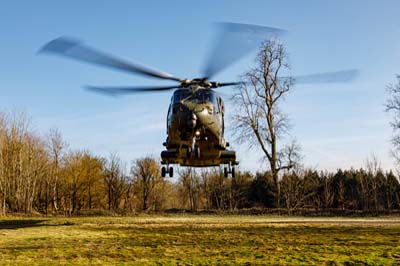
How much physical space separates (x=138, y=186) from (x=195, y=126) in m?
45.7

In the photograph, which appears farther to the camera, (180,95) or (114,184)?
(114,184)

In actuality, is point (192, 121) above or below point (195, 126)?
above

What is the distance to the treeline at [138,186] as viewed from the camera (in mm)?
42812

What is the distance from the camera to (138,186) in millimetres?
59188

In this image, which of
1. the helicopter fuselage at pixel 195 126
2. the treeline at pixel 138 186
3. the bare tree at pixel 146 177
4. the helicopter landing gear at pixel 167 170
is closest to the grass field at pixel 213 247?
the helicopter landing gear at pixel 167 170

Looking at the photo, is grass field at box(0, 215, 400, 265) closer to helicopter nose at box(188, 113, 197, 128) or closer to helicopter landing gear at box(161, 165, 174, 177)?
helicopter landing gear at box(161, 165, 174, 177)

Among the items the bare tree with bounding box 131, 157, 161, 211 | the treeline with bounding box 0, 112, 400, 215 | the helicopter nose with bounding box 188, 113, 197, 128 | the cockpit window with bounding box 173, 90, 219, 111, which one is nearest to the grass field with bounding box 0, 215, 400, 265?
the helicopter nose with bounding box 188, 113, 197, 128

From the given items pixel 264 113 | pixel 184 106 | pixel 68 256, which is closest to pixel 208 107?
pixel 184 106

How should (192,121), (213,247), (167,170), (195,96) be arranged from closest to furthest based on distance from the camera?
(213,247) → (192,121) → (195,96) → (167,170)

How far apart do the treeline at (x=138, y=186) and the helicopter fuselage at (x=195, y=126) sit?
68.8 feet

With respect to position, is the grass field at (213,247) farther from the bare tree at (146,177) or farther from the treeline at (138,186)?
the bare tree at (146,177)

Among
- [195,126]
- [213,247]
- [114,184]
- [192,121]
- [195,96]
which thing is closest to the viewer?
[213,247]

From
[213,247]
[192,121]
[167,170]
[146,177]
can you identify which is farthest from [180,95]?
[146,177]

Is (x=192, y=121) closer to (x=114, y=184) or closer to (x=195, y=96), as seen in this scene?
(x=195, y=96)
